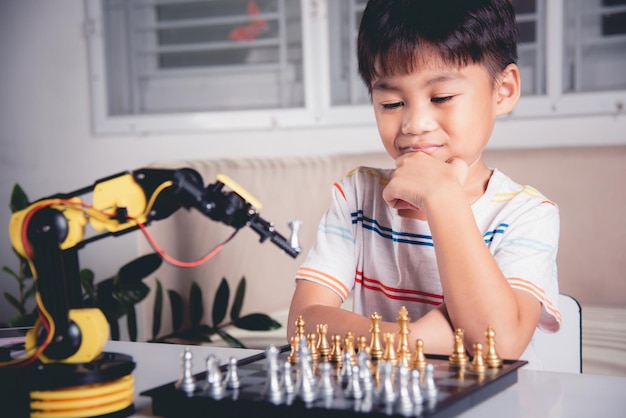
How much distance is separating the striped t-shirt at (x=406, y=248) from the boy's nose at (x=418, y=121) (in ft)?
0.55

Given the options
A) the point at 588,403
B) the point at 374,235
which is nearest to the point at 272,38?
the point at 374,235

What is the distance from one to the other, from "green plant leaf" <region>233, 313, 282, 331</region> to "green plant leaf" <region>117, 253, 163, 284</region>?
0.33 m

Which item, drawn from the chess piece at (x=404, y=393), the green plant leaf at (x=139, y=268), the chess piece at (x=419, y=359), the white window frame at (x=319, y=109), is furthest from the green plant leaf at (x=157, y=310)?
the chess piece at (x=404, y=393)

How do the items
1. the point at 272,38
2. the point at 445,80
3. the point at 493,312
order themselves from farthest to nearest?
the point at 272,38, the point at 445,80, the point at 493,312

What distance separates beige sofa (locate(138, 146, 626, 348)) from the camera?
2.75 m

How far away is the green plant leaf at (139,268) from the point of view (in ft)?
8.03

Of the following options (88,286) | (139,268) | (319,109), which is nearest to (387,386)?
(139,268)

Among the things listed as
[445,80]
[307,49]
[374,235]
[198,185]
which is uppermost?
[307,49]

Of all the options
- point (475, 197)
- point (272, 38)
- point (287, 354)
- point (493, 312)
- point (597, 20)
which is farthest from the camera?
point (272, 38)

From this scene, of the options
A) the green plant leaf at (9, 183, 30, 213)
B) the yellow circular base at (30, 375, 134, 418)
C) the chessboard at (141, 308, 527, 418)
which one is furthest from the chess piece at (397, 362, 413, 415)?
the green plant leaf at (9, 183, 30, 213)

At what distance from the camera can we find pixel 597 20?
10.8 ft

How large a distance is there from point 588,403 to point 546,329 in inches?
19.4

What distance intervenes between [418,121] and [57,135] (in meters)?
3.00

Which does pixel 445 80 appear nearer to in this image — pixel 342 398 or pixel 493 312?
pixel 493 312
